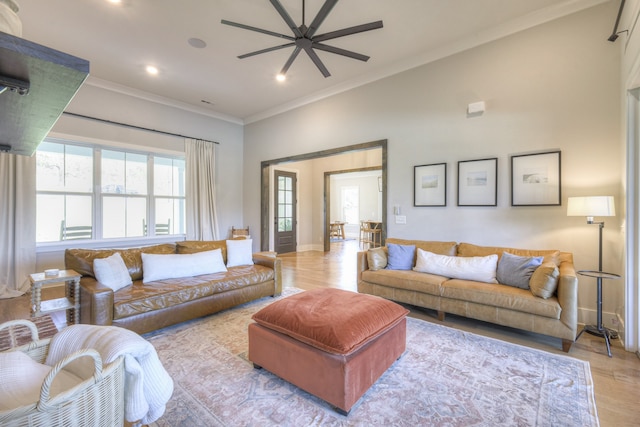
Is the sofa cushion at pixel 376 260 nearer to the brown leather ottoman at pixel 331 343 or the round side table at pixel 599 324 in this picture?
the brown leather ottoman at pixel 331 343

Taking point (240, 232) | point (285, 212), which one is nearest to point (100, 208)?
point (240, 232)

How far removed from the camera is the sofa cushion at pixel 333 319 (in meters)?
1.78

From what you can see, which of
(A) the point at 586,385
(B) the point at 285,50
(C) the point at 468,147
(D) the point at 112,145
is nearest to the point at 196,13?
(B) the point at 285,50

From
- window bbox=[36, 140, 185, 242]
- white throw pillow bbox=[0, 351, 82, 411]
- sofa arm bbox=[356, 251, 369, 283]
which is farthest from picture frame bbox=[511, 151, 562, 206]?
window bbox=[36, 140, 185, 242]

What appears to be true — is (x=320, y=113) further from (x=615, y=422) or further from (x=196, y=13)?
(x=615, y=422)

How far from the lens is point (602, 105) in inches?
114

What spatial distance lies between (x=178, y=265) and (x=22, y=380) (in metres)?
2.33

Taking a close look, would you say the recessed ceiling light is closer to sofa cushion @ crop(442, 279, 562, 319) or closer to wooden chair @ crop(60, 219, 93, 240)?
wooden chair @ crop(60, 219, 93, 240)

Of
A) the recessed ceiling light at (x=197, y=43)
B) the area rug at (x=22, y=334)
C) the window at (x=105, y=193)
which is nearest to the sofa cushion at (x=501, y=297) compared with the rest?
the area rug at (x=22, y=334)

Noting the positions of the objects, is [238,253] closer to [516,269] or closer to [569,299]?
[516,269]

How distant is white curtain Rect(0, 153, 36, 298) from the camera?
13.3 ft

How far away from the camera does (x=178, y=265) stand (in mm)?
3330

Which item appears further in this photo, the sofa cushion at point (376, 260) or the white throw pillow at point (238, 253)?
the white throw pillow at point (238, 253)

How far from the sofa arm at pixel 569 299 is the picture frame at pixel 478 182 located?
128 cm
